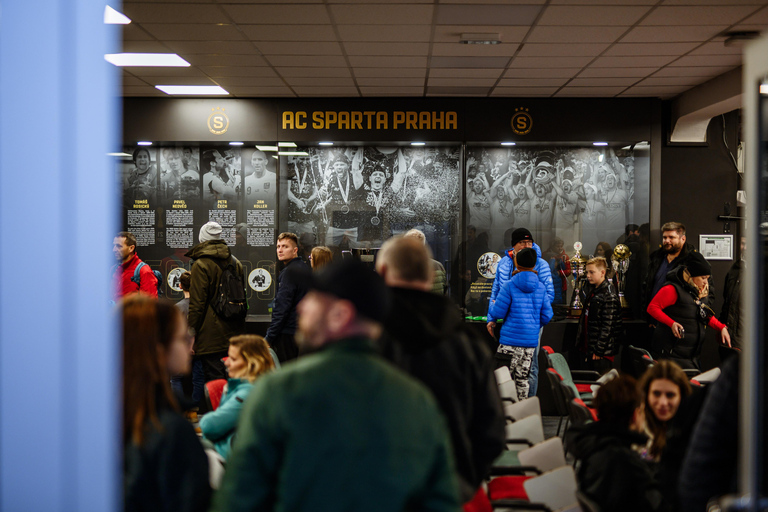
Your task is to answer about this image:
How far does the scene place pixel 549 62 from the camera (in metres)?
5.80

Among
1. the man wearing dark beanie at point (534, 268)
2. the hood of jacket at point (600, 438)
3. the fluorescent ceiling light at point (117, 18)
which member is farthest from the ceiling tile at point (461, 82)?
the hood of jacket at point (600, 438)

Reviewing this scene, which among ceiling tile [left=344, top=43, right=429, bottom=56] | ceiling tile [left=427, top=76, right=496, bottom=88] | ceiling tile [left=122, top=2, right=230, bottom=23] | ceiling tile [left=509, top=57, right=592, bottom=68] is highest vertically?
ceiling tile [left=427, top=76, right=496, bottom=88]

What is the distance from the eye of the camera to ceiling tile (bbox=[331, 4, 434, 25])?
14.4 ft

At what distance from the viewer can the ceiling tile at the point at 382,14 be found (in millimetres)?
4383

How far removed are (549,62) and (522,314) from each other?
2345mm

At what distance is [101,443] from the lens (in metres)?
1.30

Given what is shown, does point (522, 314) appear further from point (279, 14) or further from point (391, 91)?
point (279, 14)

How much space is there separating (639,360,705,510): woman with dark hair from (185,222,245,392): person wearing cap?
368 centimetres

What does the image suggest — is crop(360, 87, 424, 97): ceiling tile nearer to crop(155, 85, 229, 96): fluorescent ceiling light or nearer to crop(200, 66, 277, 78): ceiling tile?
crop(200, 66, 277, 78): ceiling tile

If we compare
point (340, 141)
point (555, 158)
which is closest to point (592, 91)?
point (555, 158)

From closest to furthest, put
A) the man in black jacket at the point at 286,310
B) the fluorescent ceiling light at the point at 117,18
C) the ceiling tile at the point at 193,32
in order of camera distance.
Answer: the fluorescent ceiling light at the point at 117,18
the ceiling tile at the point at 193,32
the man in black jacket at the point at 286,310

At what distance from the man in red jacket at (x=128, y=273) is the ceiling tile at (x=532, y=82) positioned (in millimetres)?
3967

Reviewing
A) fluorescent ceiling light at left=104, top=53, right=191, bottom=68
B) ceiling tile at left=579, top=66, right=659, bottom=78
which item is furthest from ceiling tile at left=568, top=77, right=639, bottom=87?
fluorescent ceiling light at left=104, top=53, right=191, bottom=68

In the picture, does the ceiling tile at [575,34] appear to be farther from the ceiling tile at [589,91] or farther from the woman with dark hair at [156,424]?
the woman with dark hair at [156,424]
